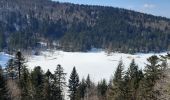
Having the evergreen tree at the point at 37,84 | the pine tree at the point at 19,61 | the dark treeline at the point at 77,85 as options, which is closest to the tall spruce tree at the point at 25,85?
the dark treeline at the point at 77,85

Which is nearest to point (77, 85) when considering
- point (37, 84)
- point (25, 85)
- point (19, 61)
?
point (19, 61)

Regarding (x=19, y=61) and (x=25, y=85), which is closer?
(x=25, y=85)

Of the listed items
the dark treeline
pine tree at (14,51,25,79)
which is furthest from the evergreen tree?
→ pine tree at (14,51,25,79)

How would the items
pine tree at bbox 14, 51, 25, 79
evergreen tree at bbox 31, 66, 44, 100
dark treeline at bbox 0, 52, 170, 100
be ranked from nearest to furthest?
1. dark treeline at bbox 0, 52, 170, 100
2. evergreen tree at bbox 31, 66, 44, 100
3. pine tree at bbox 14, 51, 25, 79

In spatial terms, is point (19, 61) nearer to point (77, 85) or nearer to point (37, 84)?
point (37, 84)

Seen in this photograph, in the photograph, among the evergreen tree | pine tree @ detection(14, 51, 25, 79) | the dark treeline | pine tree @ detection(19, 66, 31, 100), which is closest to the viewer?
the dark treeline

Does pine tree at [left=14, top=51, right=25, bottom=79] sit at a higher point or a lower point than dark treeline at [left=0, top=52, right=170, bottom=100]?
higher

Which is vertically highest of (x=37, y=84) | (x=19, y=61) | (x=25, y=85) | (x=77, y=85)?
(x=19, y=61)

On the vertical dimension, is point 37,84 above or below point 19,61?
below

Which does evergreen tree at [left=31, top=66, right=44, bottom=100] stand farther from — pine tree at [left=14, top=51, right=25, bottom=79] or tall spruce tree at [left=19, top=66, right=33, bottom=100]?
pine tree at [left=14, top=51, right=25, bottom=79]

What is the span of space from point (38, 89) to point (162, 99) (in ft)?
101

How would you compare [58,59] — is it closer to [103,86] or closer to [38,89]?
[103,86]

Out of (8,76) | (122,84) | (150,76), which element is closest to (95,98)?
(8,76)

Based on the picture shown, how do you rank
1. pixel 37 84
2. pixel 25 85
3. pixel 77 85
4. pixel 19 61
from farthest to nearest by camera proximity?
pixel 77 85 < pixel 19 61 < pixel 37 84 < pixel 25 85
